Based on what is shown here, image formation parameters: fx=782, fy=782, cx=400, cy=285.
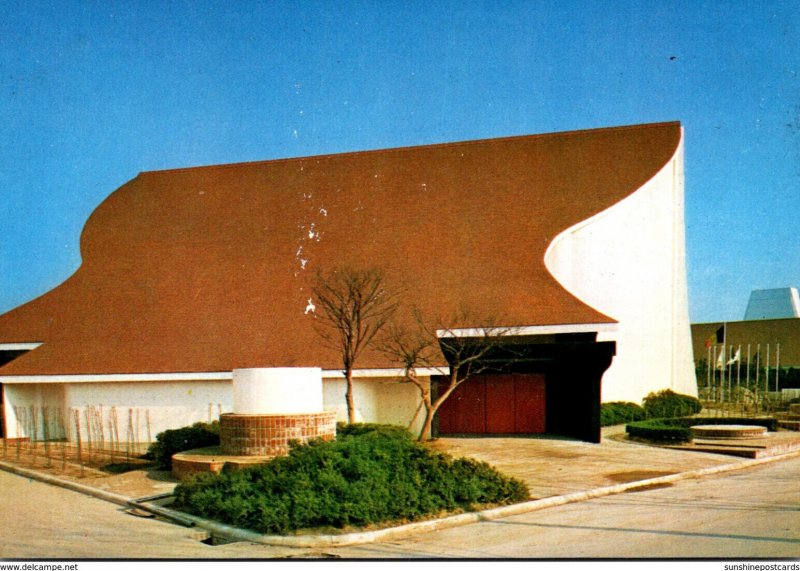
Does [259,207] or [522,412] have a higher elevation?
[259,207]

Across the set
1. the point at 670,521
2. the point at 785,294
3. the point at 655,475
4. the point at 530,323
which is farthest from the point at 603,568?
the point at 785,294

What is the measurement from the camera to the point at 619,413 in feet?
87.4

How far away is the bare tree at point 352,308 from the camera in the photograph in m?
21.6

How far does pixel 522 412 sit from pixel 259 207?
40.8 feet

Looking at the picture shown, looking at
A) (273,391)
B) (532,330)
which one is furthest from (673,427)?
(273,391)

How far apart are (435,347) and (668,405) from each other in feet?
37.6

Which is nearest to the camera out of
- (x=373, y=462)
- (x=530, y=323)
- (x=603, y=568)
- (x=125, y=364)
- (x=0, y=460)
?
(x=603, y=568)

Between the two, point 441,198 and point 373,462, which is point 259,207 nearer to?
point 441,198

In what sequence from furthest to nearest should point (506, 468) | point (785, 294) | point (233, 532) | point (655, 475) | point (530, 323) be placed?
1. point (785, 294)
2. point (530, 323)
3. point (506, 468)
4. point (655, 475)
5. point (233, 532)

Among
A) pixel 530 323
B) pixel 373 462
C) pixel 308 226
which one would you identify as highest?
pixel 308 226

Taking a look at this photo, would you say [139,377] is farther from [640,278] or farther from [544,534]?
[640,278]

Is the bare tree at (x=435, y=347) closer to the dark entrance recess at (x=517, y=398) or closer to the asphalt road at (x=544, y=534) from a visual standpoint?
the dark entrance recess at (x=517, y=398)

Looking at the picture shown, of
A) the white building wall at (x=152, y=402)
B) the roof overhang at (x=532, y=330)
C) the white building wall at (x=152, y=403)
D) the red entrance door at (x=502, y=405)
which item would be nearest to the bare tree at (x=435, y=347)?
the roof overhang at (x=532, y=330)

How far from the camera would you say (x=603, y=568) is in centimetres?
754
